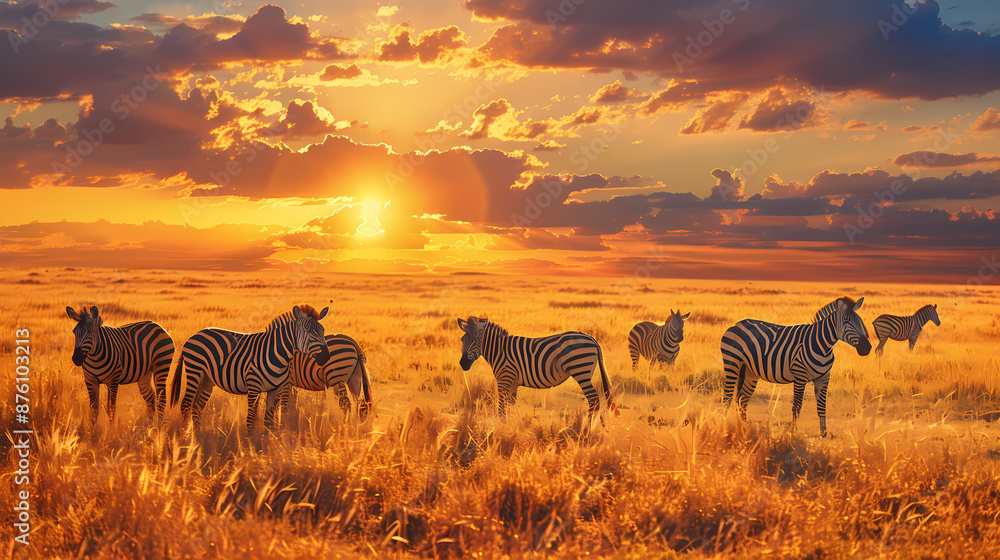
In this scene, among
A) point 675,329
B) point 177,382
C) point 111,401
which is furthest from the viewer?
point 675,329

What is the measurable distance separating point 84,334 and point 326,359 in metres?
3.74

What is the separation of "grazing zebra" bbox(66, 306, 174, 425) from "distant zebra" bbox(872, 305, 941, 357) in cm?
1982

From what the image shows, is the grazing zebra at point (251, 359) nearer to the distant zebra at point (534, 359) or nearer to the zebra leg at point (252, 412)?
the zebra leg at point (252, 412)

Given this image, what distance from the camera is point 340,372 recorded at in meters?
9.36

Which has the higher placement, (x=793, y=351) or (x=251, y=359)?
(x=793, y=351)

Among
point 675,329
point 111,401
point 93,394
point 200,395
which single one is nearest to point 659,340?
point 675,329

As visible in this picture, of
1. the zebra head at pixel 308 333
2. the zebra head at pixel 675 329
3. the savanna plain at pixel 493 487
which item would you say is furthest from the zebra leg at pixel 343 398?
the zebra head at pixel 675 329

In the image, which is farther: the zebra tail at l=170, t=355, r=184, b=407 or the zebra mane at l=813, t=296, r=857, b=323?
the zebra mane at l=813, t=296, r=857, b=323

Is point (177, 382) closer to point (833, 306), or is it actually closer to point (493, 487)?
point (493, 487)

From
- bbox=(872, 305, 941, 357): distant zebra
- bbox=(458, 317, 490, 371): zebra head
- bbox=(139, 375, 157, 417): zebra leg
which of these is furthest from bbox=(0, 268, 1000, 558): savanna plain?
bbox=(872, 305, 941, 357): distant zebra

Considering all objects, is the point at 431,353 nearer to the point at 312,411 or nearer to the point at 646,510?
the point at 312,411

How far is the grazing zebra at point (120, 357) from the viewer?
28.8 feet

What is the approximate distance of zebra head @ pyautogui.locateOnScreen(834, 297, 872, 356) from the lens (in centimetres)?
900

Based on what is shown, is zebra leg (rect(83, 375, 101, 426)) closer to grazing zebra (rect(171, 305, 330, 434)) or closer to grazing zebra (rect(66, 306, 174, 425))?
grazing zebra (rect(66, 306, 174, 425))
